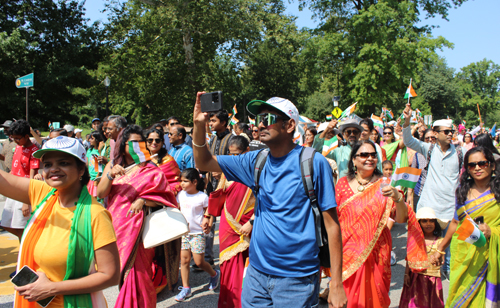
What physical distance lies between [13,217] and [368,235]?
4692mm

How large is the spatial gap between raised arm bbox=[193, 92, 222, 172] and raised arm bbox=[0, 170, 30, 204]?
1.02 m

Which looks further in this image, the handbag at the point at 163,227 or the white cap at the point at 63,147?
the handbag at the point at 163,227

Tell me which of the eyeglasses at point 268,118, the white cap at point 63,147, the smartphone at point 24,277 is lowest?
the smartphone at point 24,277

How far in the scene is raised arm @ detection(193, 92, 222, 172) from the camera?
8.82 ft

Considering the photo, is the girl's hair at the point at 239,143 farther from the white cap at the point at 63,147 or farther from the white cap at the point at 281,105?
the white cap at the point at 63,147

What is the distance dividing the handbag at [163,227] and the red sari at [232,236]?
2.23ft

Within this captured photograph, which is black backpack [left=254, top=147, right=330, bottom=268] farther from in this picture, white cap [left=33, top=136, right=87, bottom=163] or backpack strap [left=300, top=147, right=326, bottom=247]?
white cap [left=33, top=136, right=87, bottom=163]

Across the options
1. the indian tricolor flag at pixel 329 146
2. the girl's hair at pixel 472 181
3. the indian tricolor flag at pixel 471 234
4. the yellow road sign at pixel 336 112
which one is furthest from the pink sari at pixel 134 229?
the yellow road sign at pixel 336 112

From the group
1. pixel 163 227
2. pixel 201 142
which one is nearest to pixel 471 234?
pixel 201 142

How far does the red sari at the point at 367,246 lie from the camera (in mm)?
3643

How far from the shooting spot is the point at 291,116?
9.20 ft

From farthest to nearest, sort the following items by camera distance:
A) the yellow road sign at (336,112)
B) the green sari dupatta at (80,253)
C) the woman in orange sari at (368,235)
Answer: the yellow road sign at (336,112)
the woman in orange sari at (368,235)
the green sari dupatta at (80,253)

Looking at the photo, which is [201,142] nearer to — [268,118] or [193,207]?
[268,118]

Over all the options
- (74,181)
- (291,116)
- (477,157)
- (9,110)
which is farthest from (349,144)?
(9,110)
